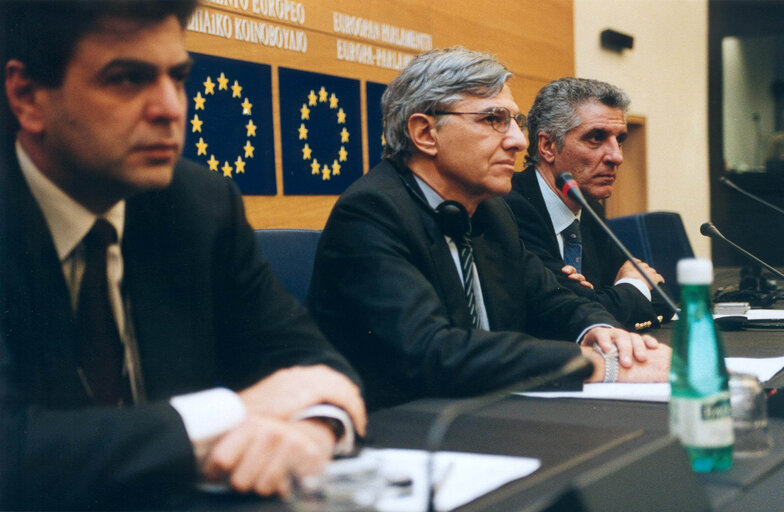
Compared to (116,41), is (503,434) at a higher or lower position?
lower

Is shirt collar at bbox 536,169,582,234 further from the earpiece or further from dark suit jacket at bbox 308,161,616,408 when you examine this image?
the earpiece

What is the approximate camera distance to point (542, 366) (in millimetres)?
1435

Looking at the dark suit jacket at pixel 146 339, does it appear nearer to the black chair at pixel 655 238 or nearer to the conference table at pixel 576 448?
the conference table at pixel 576 448

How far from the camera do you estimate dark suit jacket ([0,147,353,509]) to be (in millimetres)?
852

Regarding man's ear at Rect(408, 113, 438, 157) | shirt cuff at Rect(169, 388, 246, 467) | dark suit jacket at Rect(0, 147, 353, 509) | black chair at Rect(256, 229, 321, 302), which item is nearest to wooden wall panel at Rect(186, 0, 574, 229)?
black chair at Rect(256, 229, 321, 302)

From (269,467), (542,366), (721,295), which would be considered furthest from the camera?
(721,295)

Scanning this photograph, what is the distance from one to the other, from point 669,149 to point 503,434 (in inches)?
240

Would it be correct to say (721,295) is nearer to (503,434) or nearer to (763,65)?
(503,434)

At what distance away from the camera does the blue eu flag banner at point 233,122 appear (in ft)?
8.82

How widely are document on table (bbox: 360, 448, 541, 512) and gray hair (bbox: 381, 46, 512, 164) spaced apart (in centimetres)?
110

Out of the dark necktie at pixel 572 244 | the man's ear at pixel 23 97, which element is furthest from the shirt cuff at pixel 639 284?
the man's ear at pixel 23 97

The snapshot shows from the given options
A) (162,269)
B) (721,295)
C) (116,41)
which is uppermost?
(116,41)

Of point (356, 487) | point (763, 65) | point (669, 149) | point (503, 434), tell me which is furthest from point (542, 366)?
point (763, 65)

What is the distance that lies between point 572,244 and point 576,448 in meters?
1.75
